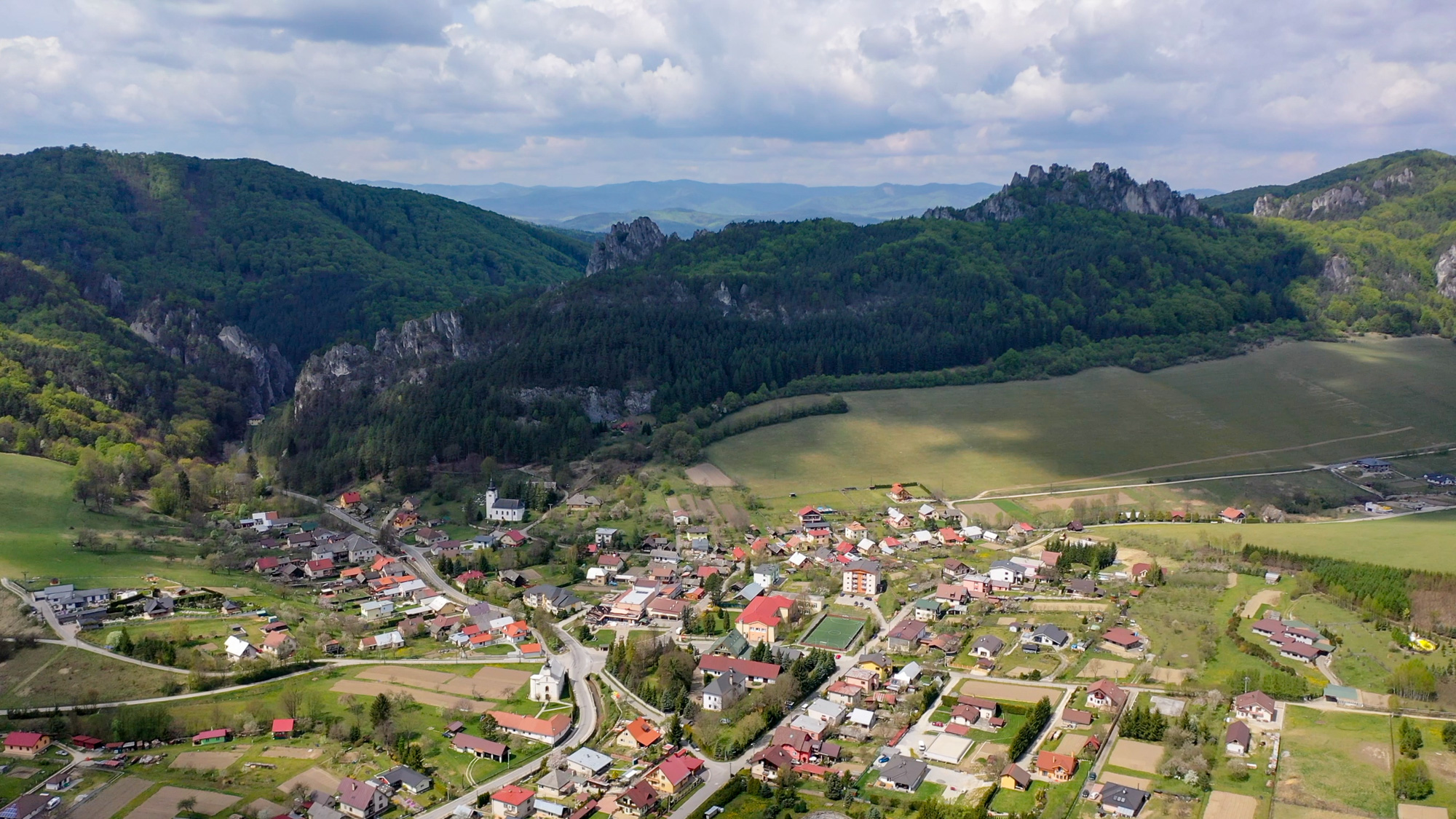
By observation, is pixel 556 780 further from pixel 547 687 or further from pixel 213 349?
pixel 213 349

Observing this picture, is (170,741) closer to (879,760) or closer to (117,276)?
(879,760)

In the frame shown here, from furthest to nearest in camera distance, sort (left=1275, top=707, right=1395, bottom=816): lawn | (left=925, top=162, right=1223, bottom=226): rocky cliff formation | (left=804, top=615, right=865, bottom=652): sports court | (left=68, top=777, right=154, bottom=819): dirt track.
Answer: (left=925, top=162, right=1223, bottom=226): rocky cliff formation, (left=804, top=615, right=865, bottom=652): sports court, (left=68, top=777, right=154, bottom=819): dirt track, (left=1275, top=707, right=1395, bottom=816): lawn

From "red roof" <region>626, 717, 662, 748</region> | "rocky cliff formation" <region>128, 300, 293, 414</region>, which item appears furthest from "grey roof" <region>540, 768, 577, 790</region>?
"rocky cliff formation" <region>128, 300, 293, 414</region>

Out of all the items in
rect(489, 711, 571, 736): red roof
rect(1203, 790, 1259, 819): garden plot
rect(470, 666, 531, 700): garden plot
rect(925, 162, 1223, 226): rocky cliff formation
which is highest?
rect(925, 162, 1223, 226): rocky cliff formation

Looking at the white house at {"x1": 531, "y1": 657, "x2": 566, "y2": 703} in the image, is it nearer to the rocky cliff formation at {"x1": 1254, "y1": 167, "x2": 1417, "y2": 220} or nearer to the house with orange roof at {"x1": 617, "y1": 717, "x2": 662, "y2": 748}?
the house with orange roof at {"x1": 617, "y1": 717, "x2": 662, "y2": 748}

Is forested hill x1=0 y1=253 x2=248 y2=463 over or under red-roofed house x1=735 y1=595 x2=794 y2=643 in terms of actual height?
over

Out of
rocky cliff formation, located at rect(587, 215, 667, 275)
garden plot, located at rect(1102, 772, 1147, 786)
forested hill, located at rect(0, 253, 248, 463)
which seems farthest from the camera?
rocky cliff formation, located at rect(587, 215, 667, 275)

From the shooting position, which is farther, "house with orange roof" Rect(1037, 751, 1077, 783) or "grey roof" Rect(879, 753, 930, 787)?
"house with orange roof" Rect(1037, 751, 1077, 783)

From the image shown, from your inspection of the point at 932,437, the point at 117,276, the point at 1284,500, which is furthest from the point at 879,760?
the point at 117,276
